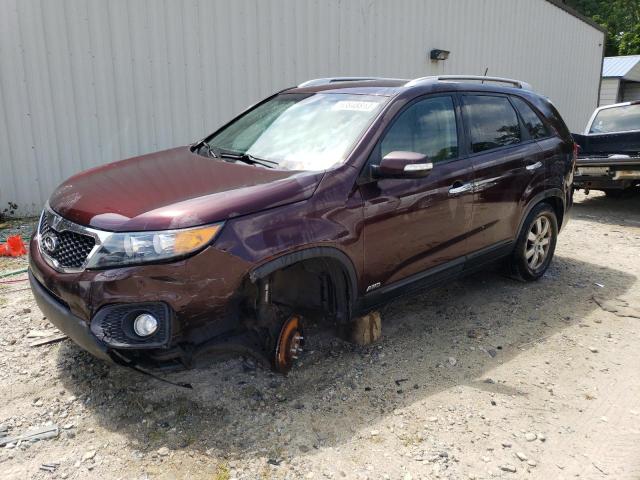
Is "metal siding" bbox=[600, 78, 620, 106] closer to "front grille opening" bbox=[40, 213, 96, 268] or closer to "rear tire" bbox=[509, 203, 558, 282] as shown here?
"rear tire" bbox=[509, 203, 558, 282]

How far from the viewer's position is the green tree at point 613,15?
3900 cm

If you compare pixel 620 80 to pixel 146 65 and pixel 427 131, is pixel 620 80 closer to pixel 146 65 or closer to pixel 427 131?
pixel 146 65

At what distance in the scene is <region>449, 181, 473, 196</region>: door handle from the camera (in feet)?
12.6

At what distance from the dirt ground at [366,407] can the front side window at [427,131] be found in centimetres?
134

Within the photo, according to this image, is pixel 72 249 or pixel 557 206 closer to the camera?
pixel 72 249

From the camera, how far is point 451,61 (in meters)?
12.4

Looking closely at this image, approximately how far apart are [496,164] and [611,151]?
5.75 meters

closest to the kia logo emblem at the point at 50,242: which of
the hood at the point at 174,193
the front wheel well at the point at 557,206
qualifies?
the hood at the point at 174,193

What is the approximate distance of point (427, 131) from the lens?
3785 mm

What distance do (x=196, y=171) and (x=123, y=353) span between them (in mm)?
1188

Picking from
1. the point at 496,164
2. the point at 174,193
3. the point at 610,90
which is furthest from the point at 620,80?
the point at 174,193

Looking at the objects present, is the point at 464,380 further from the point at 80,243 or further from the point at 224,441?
the point at 80,243

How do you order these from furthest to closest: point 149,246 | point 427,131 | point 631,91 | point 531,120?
point 631,91 < point 531,120 < point 427,131 < point 149,246

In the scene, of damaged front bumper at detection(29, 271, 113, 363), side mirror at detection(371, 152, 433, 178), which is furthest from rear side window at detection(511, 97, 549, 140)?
damaged front bumper at detection(29, 271, 113, 363)
